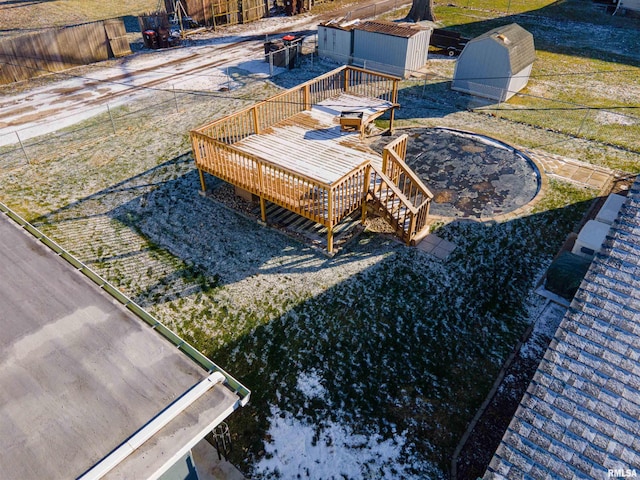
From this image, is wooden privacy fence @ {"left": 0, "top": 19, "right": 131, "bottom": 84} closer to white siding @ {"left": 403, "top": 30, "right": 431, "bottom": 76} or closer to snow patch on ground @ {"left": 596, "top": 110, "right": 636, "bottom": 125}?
white siding @ {"left": 403, "top": 30, "right": 431, "bottom": 76}

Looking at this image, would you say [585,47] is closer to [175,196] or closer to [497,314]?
[497,314]

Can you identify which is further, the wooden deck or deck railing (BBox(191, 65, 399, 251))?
the wooden deck

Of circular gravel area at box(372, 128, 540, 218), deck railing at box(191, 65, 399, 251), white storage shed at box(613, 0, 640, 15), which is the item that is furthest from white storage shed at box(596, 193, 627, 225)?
white storage shed at box(613, 0, 640, 15)

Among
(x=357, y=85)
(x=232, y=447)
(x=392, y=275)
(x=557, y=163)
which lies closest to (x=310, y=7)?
(x=357, y=85)

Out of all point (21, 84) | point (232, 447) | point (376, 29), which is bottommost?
point (232, 447)

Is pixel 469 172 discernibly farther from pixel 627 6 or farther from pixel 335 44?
pixel 627 6
